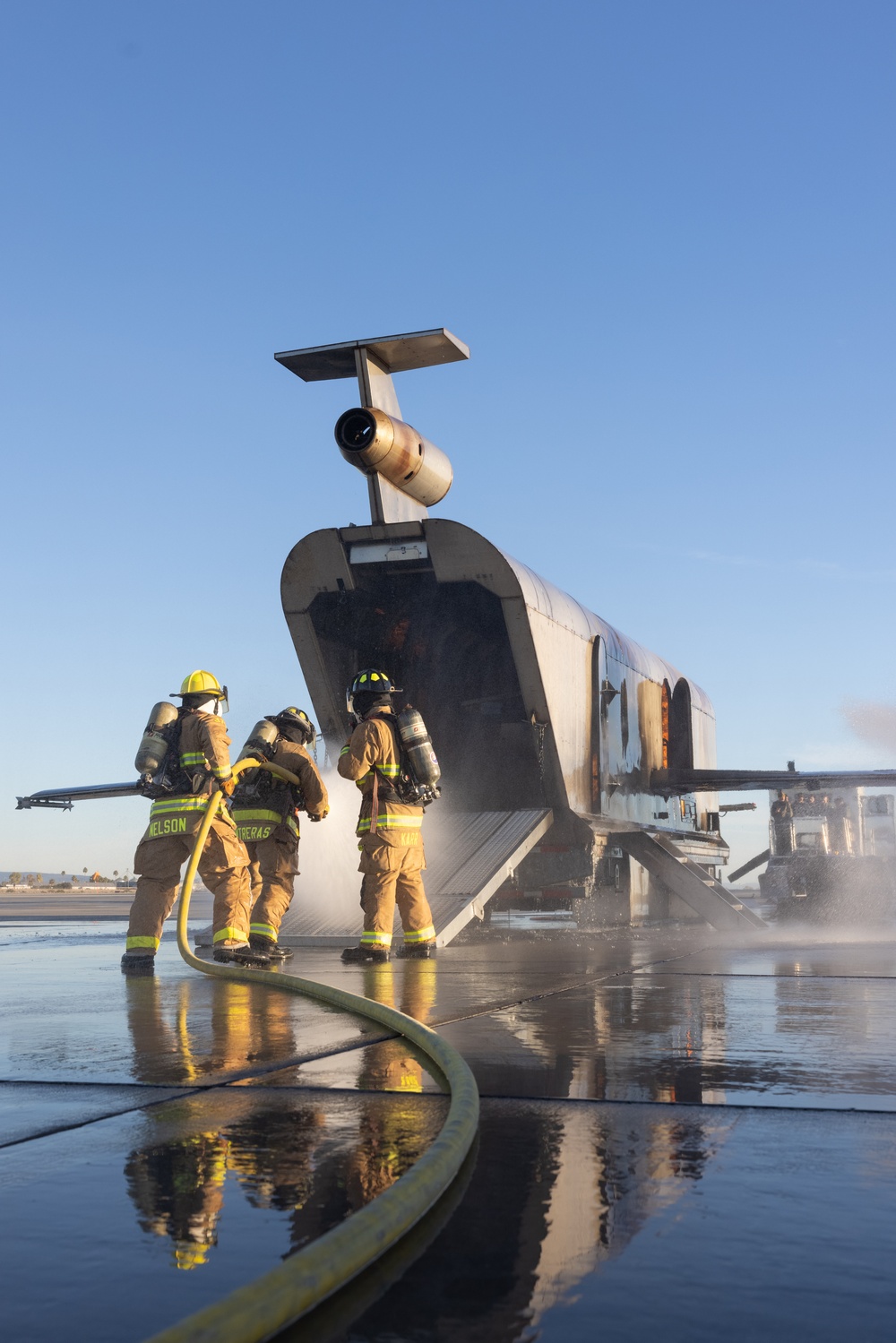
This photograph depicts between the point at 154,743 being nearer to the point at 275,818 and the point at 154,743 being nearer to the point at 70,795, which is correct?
the point at 275,818

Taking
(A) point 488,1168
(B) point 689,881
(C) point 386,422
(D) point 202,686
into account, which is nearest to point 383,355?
(C) point 386,422

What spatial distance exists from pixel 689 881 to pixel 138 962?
332 inches

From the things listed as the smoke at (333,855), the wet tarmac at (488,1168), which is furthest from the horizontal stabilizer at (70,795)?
the wet tarmac at (488,1168)

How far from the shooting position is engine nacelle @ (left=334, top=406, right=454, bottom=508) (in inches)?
400

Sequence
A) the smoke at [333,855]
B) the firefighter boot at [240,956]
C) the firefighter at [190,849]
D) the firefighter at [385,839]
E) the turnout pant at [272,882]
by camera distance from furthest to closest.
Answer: the smoke at [333,855] < the firefighter at [385,839] < the turnout pant at [272,882] < the firefighter at [190,849] < the firefighter boot at [240,956]

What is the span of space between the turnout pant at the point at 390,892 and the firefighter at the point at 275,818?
→ 0.51m

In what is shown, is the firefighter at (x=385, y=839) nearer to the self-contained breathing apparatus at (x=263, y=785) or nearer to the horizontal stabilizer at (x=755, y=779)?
the self-contained breathing apparatus at (x=263, y=785)

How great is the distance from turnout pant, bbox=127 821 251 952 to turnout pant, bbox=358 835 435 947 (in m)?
0.89

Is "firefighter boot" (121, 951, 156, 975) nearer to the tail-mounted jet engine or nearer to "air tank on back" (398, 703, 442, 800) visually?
"air tank on back" (398, 703, 442, 800)

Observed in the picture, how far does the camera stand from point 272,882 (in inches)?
337

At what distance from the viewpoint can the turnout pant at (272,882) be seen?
847 centimetres

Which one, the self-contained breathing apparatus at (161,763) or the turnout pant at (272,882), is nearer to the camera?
the self-contained breathing apparatus at (161,763)

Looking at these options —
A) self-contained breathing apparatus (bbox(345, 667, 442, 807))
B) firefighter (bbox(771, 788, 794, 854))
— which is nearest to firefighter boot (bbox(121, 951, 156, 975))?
self-contained breathing apparatus (bbox(345, 667, 442, 807))

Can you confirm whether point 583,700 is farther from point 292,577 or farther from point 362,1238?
point 362,1238
